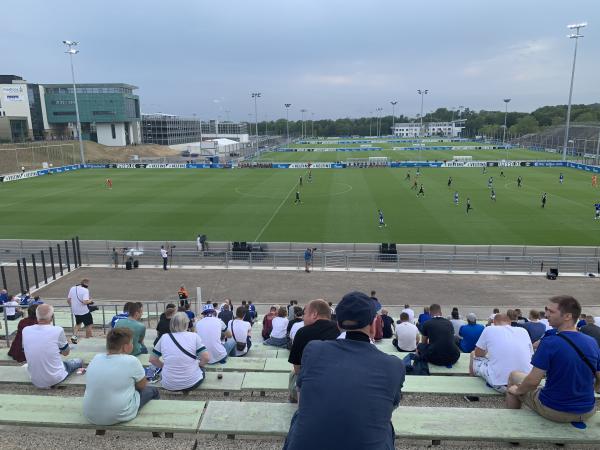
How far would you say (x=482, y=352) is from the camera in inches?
232

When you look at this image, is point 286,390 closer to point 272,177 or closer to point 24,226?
point 24,226

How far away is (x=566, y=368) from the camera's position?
4.30m

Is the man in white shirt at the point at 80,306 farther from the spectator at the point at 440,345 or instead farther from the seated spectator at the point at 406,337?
the spectator at the point at 440,345

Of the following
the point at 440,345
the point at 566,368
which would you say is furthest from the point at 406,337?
the point at 566,368

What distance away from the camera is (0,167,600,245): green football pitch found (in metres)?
30.5

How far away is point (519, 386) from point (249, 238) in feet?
84.6

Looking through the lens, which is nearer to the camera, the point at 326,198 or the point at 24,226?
the point at 24,226

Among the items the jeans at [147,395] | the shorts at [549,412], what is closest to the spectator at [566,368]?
the shorts at [549,412]

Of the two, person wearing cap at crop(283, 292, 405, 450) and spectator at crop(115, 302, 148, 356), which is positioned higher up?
person wearing cap at crop(283, 292, 405, 450)

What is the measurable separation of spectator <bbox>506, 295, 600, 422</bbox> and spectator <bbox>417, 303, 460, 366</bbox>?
2158 mm

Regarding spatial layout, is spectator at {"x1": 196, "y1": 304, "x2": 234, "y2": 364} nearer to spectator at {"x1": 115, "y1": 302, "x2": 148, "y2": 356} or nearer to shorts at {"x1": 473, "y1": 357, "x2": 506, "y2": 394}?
spectator at {"x1": 115, "y1": 302, "x2": 148, "y2": 356}

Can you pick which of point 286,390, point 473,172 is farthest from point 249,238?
point 473,172

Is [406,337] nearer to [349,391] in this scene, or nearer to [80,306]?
[349,391]

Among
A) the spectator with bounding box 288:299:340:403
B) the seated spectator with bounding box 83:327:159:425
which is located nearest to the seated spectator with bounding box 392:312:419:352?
the spectator with bounding box 288:299:340:403
